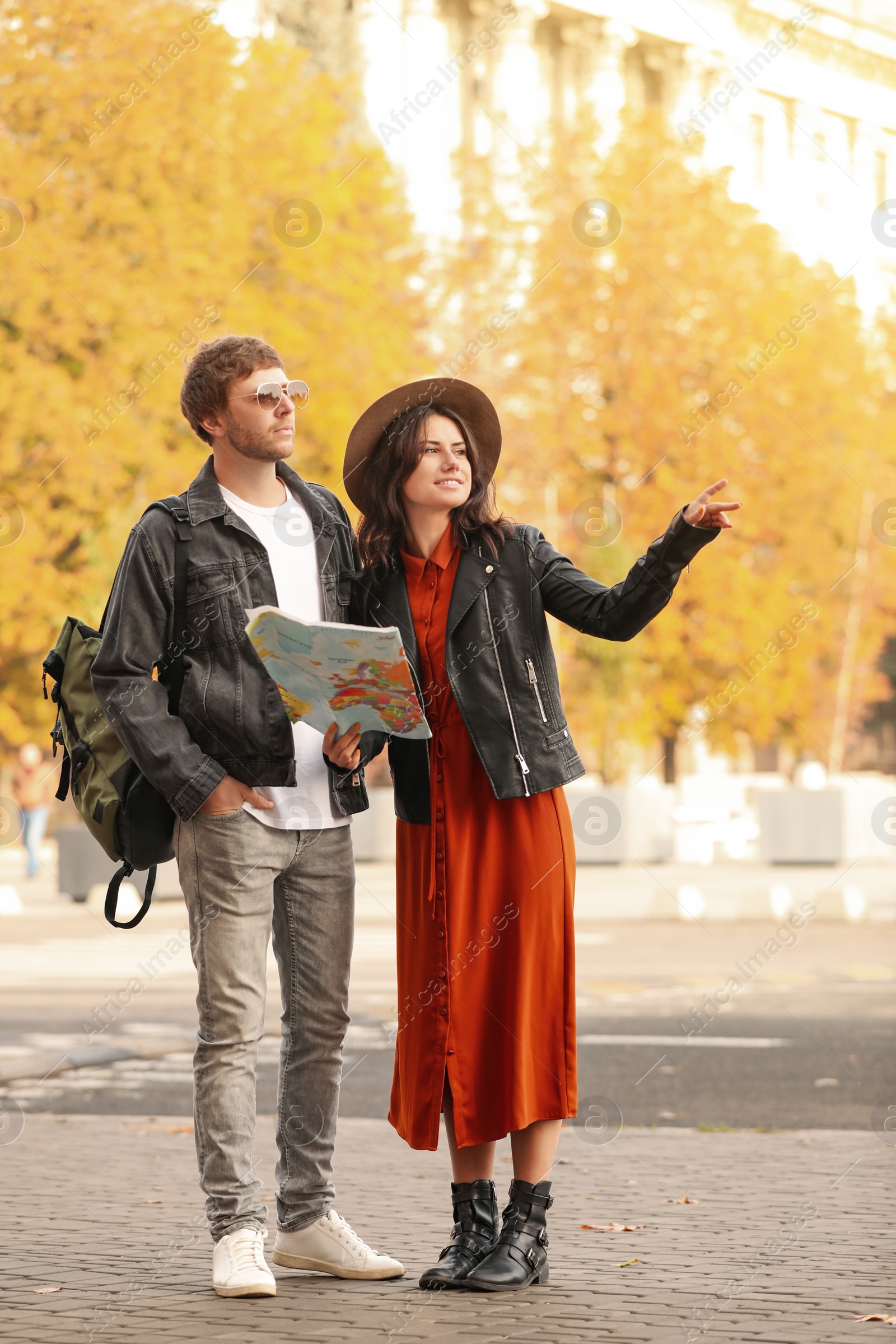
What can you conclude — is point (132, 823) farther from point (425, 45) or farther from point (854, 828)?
point (425, 45)

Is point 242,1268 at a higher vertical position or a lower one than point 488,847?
lower

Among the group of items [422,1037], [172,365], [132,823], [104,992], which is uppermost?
[172,365]

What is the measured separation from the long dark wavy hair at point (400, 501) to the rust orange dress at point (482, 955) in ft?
0.94

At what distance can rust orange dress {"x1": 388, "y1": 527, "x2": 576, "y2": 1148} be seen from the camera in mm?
4488

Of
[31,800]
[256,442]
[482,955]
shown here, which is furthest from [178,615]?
[31,800]

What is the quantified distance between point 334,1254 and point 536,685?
1479 mm

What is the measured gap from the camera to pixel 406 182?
83.5 ft

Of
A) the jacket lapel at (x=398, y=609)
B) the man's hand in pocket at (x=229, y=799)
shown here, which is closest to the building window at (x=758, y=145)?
the jacket lapel at (x=398, y=609)

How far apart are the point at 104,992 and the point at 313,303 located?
11838 millimetres

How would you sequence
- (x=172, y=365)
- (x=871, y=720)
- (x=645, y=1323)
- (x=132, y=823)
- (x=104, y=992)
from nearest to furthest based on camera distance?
(x=645, y=1323) → (x=132, y=823) → (x=104, y=992) → (x=172, y=365) → (x=871, y=720)

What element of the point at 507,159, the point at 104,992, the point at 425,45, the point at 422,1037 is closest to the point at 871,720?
the point at 425,45

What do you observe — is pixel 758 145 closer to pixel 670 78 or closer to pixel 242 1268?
pixel 670 78

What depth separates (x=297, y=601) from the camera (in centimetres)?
459

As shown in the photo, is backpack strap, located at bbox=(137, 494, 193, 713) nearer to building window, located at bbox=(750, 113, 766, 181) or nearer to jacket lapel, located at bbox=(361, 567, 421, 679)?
jacket lapel, located at bbox=(361, 567, 421, 679)
